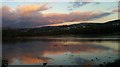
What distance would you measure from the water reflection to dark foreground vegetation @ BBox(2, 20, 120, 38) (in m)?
0.22

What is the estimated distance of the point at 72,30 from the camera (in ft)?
17.4

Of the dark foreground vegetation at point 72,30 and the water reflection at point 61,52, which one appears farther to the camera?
the dark foreground vegetation at point 72,30

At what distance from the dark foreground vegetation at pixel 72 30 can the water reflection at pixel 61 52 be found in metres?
0.22

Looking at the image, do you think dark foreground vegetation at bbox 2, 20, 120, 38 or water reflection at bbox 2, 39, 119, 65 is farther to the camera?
dark foreground vegetation at bbox 2, 20, 120, 38

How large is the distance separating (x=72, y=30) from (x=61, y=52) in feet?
1.96

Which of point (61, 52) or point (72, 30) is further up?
point (72, 30)

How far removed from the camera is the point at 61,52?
5113 mm

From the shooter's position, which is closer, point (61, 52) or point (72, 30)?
point (61, 52)

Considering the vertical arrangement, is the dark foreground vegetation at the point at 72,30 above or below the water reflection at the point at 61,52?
above

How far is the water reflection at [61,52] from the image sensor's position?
5090 mm

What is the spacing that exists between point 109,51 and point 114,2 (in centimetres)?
113

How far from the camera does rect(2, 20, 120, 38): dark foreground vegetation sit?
5.21m

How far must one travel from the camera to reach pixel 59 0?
5.19 metres

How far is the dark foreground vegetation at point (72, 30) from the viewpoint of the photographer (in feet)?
17.1
